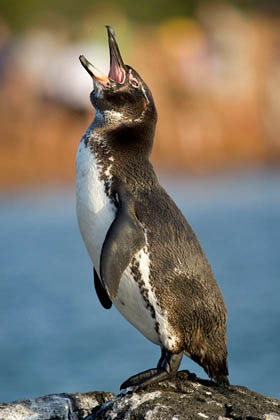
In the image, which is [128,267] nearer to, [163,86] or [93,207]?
[93,207]

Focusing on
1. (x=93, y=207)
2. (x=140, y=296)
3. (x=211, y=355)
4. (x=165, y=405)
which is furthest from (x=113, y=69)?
(x=165, y=405)

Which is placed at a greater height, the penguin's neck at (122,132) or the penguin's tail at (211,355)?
the penguin's neck at (122,132)

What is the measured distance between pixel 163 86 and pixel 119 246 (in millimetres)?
17442

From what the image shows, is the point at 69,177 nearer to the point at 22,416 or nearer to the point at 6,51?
the point at 6,51

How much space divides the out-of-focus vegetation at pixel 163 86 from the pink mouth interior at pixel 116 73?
537 inches

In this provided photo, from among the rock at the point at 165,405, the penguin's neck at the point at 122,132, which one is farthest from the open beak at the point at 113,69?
the rock at the point at 165,405

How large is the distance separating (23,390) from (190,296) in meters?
4.68

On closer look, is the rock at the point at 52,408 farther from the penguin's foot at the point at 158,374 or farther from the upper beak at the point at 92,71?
the upper beak at the point at 92,71

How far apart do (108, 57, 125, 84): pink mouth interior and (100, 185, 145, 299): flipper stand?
77cm

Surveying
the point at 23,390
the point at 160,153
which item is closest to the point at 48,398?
the point at 23,390

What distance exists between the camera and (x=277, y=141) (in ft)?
69.1

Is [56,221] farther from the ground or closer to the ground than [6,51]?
closer to the ground

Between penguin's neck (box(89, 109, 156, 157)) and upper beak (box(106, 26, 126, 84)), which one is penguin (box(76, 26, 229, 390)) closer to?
penguin's neck (box(89, 109, 156, 157))

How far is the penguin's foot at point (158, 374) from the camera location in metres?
3.78
